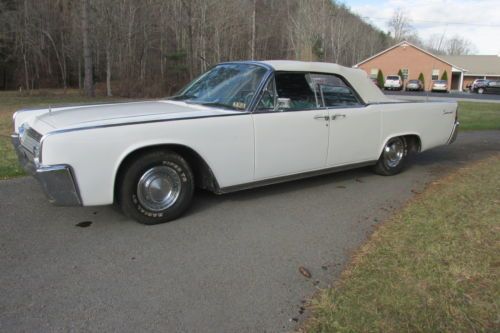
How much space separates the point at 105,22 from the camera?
3347cm

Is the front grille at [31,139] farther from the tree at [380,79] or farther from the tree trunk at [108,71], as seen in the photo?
the tree at [380,79]

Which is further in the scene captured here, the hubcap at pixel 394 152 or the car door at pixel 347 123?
the hubcap at pixel 394 152

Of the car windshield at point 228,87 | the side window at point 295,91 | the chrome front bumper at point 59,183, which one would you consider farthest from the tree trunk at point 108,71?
the chrome front bumper at point 59,183

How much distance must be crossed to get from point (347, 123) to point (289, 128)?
0.98 metres

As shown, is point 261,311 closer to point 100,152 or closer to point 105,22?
point 100,152

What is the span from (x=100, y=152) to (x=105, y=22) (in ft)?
110

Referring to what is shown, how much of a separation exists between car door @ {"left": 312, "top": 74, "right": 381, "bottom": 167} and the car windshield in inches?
35.0

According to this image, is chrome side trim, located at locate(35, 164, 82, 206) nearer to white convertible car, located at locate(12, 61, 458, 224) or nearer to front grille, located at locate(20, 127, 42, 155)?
white convertible car, located at locate(12, 61, 458, 224)

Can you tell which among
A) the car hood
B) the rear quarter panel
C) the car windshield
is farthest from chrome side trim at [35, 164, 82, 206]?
the rear quarter panel

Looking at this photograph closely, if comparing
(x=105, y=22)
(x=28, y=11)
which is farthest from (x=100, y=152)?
(x=28, y=11)

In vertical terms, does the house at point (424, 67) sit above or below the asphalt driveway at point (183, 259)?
above

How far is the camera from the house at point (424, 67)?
5466cm

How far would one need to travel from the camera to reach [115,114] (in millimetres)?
4086

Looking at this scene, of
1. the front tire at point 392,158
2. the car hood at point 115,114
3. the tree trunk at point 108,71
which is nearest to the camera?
the car hood at point 115,114
